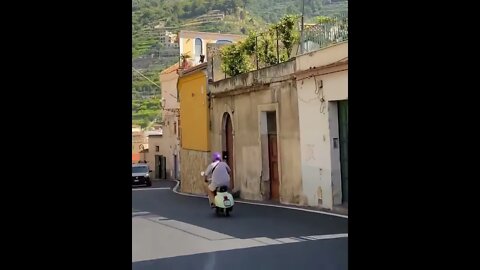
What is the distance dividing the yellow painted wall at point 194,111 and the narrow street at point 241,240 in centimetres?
865

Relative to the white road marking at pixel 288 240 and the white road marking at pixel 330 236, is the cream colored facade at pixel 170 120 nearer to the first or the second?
the white road marking at pixel 330 236

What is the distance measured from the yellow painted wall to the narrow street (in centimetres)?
865

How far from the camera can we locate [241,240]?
6.76 metres

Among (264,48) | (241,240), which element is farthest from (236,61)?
(241,240)

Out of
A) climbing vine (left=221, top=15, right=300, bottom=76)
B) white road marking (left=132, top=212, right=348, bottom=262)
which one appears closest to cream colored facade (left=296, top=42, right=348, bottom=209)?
climbing vine (left=221, top=15, right=300, bottom=76)

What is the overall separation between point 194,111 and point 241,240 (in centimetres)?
1323

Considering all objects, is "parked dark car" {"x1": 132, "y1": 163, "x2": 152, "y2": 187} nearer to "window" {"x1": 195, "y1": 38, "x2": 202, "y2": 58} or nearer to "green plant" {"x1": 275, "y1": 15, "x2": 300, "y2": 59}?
"window" {"x1": 195, "y1": 38, "x2": 202, "y2": 58}

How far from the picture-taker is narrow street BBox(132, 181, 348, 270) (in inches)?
219

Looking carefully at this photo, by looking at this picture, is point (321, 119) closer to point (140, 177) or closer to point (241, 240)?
point (241, 240)
